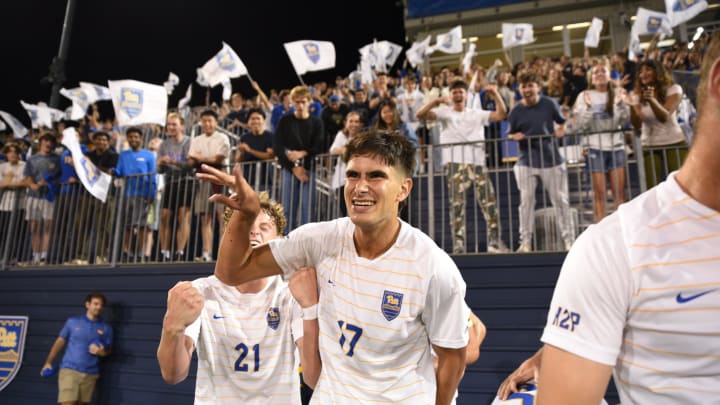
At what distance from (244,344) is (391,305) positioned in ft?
4.07

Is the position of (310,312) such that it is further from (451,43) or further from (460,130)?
(451,43)

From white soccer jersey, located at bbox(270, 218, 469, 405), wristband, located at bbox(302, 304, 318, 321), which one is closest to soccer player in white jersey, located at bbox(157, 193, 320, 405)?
wristband, located at bbox(302, 304, 318, 321)

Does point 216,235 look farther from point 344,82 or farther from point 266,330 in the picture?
point 344,82

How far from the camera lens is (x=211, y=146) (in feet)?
25.5

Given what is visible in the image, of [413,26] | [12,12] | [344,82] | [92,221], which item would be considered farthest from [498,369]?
[12,12]

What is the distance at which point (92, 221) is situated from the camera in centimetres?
880

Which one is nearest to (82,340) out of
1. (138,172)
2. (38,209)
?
(138,172)

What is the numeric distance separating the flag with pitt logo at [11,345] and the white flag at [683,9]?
12142 mm

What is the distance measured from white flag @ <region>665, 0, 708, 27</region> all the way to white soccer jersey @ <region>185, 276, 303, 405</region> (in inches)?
340

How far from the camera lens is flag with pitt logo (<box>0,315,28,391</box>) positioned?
8086 millimetres

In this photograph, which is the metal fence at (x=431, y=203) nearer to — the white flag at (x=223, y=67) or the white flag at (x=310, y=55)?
the white flag at (x=310, y=55)

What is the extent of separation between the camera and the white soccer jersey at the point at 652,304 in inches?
43.8

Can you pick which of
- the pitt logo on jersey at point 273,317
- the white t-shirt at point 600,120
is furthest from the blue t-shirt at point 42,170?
the white t-shirt at point 600,120

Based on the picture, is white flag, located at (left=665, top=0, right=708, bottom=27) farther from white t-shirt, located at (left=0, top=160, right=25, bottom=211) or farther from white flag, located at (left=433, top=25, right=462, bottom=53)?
white t-shirt, located at (left=0, top=160, right=25, bottom=211)
